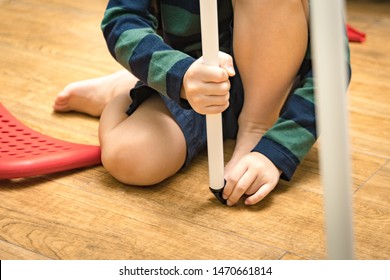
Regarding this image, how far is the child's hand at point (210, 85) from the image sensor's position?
2.81ft

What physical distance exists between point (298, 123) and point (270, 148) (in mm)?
54

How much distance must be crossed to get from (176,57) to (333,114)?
463 millimetres

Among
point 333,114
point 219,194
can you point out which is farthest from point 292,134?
point 333,114

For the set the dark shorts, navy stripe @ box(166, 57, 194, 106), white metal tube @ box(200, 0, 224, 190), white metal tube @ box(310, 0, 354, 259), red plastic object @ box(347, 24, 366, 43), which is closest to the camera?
white metal tube @ box(310, 0, 354, 259)

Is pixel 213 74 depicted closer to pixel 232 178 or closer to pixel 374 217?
pixel 232 178

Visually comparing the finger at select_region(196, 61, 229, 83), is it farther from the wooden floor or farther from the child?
the wooden floor

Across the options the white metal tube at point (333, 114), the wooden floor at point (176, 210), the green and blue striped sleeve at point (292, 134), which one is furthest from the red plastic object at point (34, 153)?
the white metal tube at point (333, 114)

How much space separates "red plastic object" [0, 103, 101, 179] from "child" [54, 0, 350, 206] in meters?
0.04

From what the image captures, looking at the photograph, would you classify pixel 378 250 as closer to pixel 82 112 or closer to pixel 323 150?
pixel 323 150

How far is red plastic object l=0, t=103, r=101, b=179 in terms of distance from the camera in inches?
39.4

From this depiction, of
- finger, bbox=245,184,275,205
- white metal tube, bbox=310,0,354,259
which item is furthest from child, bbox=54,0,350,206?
white metal tube, bbox=310,0,354,259

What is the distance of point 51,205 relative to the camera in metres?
0.96

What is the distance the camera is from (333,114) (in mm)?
515
